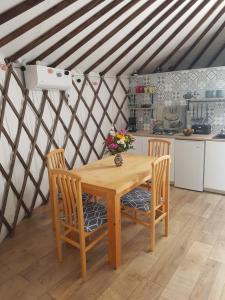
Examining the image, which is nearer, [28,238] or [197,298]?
[197,298]

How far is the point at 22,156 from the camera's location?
3166 millimetres

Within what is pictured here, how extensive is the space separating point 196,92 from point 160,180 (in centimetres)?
263

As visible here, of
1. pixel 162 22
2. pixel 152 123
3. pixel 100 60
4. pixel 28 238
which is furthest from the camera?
pixel 152 123

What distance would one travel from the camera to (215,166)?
3697 millimetres

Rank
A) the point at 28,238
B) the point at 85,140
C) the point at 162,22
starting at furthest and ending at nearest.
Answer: the point at 85,140
the point at 162,22
the point at 28,238

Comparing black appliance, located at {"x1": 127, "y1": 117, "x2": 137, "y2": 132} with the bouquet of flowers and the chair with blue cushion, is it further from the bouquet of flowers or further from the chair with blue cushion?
the bouquet of flowers

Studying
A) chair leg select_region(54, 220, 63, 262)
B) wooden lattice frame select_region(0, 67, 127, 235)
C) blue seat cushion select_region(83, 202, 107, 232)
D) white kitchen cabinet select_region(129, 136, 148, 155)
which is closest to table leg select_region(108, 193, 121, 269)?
blue seat cushion select_region(83, 202, 107, 232)

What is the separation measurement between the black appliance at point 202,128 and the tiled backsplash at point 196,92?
30cm

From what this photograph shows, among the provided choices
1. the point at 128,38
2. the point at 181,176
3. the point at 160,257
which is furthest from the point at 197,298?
the point at 128,38

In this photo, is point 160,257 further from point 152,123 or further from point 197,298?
point 152,123

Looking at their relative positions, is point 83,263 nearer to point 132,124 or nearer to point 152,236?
point 152,236

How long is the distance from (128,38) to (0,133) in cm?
222

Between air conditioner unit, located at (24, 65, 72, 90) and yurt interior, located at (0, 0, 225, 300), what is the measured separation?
2 cm

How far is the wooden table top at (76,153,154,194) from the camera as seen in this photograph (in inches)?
87.0
